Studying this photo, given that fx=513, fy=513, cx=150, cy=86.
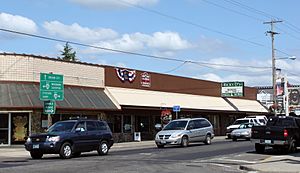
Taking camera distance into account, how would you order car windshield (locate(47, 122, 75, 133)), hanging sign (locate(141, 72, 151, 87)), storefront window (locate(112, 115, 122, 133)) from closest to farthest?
car windshield (locate(47, 122, 75, 133)) < storefront window (locate(112, 115, 122, 133)) < hanging sign (locate(141, 72, 151, 87))

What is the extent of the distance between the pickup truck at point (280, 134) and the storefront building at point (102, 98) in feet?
49.2

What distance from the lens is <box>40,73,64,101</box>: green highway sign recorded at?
104ft

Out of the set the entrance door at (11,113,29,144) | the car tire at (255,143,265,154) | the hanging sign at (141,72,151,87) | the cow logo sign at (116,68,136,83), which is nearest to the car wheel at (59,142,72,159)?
the car tire at (255,143,265,154)

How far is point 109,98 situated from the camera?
133 ft

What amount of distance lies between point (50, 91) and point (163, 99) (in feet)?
57.0

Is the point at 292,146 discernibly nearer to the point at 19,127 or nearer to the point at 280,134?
the point at 280,134

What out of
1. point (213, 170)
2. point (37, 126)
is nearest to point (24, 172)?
point (213, 170)

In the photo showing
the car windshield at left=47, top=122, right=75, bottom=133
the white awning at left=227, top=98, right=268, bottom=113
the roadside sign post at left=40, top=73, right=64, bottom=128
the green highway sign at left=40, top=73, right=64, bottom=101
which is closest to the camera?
the car windshield at left=47, top=122, right=75, bottom=133

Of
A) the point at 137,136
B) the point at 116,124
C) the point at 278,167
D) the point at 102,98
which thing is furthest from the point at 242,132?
the point at 278,167

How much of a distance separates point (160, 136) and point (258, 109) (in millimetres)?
40369

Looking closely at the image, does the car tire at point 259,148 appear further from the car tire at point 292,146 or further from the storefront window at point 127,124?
the storefront window at point 127,124

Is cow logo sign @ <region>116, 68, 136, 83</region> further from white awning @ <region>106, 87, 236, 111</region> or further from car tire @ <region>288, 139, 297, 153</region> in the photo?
car tire @ <region>288, 139, 297, 153</region>

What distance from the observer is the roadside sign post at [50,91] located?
31.1m

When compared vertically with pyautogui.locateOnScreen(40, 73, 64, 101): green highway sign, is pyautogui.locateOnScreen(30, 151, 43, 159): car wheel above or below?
below
